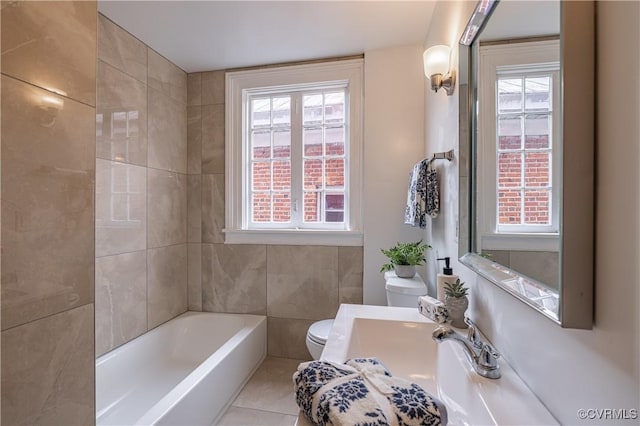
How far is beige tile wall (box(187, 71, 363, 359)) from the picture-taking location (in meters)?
2.38

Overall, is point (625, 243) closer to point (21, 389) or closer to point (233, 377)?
point (21, 389)

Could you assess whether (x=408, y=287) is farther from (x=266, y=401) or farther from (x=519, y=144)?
(x=266, y=401)

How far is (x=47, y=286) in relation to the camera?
0.66 metres

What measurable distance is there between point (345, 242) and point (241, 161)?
1123 millimetres

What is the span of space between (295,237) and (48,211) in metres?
1.84

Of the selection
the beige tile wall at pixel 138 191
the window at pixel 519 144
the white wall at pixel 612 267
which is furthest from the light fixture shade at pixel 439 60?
the beige tile wall at pixel 138 191

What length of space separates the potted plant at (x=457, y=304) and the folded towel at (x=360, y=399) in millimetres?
484

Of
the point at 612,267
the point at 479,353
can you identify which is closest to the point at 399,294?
the point at 479,353

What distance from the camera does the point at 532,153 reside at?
2.27 feet

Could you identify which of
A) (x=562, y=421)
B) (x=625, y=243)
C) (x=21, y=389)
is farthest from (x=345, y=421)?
(x=21, y=389)

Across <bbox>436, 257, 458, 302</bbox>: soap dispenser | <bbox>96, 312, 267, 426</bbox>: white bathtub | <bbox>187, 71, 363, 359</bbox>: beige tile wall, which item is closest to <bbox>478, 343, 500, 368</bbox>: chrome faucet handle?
<bbox>436, 257, 458, 302</bbox>: soap dispenser

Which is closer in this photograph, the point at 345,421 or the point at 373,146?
the point at 345,421

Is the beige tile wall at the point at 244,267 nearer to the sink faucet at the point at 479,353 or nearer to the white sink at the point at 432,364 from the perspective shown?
the white sink at the point at 432,364

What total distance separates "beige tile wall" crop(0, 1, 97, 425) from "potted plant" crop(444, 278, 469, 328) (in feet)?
3.60
